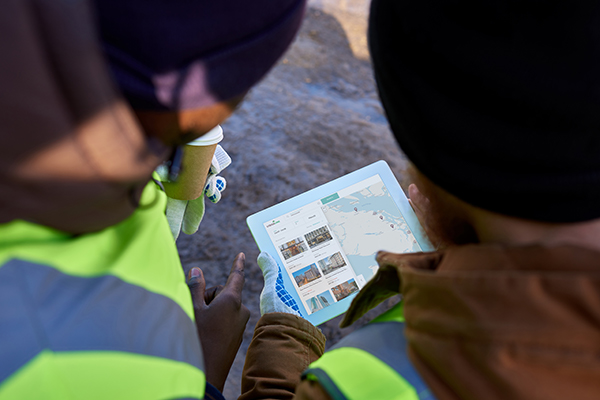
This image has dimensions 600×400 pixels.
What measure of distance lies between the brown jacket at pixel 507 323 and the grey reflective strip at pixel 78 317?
0.39 metres

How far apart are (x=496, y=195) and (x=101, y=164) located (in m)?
0.53

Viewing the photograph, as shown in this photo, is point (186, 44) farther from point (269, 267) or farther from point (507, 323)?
point (269, 267)

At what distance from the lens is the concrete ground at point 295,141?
191 cm

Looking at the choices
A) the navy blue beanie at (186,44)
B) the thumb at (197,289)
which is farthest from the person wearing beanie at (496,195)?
the thumb at (197,289)

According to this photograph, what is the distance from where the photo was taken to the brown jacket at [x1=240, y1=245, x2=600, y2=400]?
1.50 ft

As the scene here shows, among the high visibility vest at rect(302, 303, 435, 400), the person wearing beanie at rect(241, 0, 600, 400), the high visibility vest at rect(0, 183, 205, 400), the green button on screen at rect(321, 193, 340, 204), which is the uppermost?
the person wearing beanie at rect(241, 0, 600, 400)

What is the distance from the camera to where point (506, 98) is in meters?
0.51

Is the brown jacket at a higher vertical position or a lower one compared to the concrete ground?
higher

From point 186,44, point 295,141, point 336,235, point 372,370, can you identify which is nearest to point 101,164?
point 186,44

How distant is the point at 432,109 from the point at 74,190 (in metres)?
0.49

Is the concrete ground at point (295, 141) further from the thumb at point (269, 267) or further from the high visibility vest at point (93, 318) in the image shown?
the high visibility vest at point (93, 318)

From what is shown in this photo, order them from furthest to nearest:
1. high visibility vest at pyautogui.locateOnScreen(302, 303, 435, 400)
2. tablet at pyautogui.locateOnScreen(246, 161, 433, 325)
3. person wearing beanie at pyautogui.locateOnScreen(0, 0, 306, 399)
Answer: tablet at pyautogui.locateOnScreen(246, 161, 433, 325), high visibility vest at pyautogui.locateOnScreen(302, 303, 435, 400), person wearing beanie at pyautogui.locateOnScreen(0, 0, 306, 399)

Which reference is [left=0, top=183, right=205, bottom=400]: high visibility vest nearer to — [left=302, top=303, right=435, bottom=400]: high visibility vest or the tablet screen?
[left=302, top=303, right=435, bottom=400]: high visibility vest

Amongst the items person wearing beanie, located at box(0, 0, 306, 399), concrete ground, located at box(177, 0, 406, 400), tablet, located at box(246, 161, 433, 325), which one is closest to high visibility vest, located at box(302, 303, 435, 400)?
person wearing beanie, located at box(0, 0, 306, 399)
